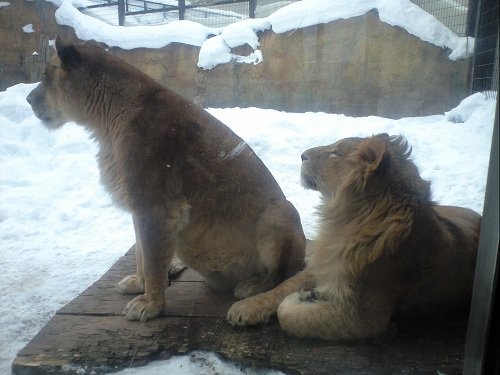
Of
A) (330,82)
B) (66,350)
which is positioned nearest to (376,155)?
(330,82)

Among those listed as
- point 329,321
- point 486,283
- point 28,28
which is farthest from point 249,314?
point 28,28

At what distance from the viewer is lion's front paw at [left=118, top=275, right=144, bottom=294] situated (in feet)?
7.91

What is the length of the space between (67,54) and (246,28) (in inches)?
32.6

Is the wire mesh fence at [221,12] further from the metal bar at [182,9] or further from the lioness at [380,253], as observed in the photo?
the lioness at [380,253]

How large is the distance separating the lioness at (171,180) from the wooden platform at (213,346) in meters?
0.17

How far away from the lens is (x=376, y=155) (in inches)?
73.7

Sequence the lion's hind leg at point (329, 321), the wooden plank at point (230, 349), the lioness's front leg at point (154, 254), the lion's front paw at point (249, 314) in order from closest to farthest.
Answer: the wooden plank at point (230, 349) → the lion's hind leg at point (329, 321) → the lion's front paw at point (249, 314) → the lioness's front leg at point (154, 254)

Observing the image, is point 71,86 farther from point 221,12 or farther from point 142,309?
point 142,309

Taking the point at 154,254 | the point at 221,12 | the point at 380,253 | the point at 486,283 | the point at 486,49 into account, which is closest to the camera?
the point at 486,283

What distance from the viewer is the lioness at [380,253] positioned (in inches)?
71.0

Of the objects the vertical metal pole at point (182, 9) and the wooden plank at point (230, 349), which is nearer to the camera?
the wooden plank at point (230, 349)

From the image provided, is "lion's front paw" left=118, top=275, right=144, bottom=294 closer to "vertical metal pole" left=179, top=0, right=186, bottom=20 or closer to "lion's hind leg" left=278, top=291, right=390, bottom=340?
"lion's hind leg" left=278, top=291, right=390, bottom=340

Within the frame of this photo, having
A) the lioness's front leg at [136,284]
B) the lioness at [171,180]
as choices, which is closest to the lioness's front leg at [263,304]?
the lioness at [171,180]

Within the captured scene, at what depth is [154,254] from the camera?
216 cm
